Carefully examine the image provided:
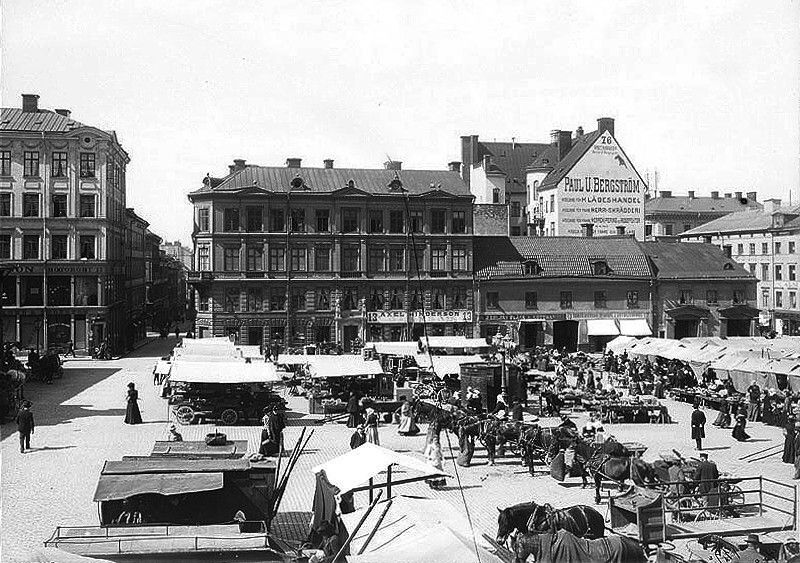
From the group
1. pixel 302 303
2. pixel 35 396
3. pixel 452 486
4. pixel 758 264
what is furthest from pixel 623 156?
pixel 452 486

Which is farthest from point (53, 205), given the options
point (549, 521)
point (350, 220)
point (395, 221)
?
point (549, 521)

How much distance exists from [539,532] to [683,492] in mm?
5813

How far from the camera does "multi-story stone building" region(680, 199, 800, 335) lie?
238 feet

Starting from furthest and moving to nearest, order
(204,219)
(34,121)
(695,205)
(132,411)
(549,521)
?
(695,205)
(204,219)
(34,121)
(132,411)
(549,521)

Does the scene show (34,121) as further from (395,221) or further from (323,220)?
(395,221)

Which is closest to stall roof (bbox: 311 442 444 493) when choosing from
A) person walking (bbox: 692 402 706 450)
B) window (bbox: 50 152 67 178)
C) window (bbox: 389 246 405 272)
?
person walking (bbox: 692 402 706 450)

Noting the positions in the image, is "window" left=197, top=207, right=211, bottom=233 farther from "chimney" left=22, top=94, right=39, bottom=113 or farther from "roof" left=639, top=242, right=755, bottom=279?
"roof" left=639, top=242, right=755, bottom=279

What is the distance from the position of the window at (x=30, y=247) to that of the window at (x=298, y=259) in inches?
649

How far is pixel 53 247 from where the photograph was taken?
2231 inches

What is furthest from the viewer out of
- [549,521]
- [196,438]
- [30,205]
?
[30,205]

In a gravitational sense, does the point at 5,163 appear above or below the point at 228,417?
above

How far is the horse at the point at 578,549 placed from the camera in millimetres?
12461

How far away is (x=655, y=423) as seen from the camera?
31.1 meters

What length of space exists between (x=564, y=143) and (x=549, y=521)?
7461cm
